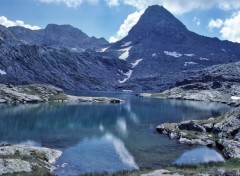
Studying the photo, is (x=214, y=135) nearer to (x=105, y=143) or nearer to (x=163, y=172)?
(x=105, y=143)

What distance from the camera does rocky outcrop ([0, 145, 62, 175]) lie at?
187 ft

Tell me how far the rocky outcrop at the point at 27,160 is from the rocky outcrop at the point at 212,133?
1543 inches

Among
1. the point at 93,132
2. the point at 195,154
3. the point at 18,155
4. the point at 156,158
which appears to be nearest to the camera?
the point at 18,155

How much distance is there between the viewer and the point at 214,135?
10262 cm

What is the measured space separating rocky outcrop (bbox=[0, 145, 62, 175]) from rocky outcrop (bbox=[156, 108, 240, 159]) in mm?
39204

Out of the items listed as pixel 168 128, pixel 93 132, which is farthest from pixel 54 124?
pixel 168 128

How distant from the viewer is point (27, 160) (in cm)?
6278

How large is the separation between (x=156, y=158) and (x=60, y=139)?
102 feet

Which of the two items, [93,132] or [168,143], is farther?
[93,132]

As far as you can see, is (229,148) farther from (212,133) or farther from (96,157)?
(96,157)

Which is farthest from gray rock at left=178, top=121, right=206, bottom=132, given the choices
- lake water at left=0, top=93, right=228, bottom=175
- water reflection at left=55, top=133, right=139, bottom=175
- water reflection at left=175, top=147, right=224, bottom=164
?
water reflection at left=55, top=133, right=139, bottom=175

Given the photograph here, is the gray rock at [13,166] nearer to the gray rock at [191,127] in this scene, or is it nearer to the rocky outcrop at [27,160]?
the rocky outcrop at [27,160]

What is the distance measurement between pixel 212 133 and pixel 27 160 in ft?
207

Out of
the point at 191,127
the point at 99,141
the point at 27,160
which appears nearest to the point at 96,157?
the point at 27,160
